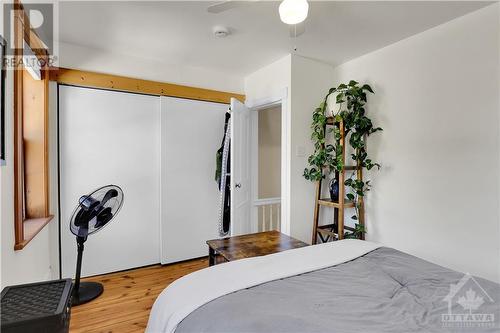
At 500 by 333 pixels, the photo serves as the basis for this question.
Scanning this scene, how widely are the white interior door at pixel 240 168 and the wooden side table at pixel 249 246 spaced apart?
0.58 meters

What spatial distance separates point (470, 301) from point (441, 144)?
141 centimetres

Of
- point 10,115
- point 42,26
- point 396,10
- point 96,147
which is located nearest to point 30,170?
point 96,147

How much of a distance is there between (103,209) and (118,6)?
1516mm

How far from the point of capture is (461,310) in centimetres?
99

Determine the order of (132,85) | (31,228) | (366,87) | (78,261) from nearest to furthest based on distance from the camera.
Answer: (31,228), (78,261), (366,87), (132,85)

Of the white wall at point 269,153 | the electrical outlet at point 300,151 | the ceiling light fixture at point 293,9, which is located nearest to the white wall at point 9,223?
the ceiling light fixture at point 293,9

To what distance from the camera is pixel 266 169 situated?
12.0 feet

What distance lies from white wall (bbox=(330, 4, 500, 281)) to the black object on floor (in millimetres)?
2422

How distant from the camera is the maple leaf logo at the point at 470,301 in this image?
1.01 meters

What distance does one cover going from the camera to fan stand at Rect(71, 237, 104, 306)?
2.21m

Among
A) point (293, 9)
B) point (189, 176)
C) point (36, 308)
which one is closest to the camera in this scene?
point (36, 308)

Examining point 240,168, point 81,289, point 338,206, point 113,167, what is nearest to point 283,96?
point 240,168

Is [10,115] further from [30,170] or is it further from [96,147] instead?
[96,147]

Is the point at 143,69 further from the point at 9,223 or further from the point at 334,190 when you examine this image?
the point at 334,190
